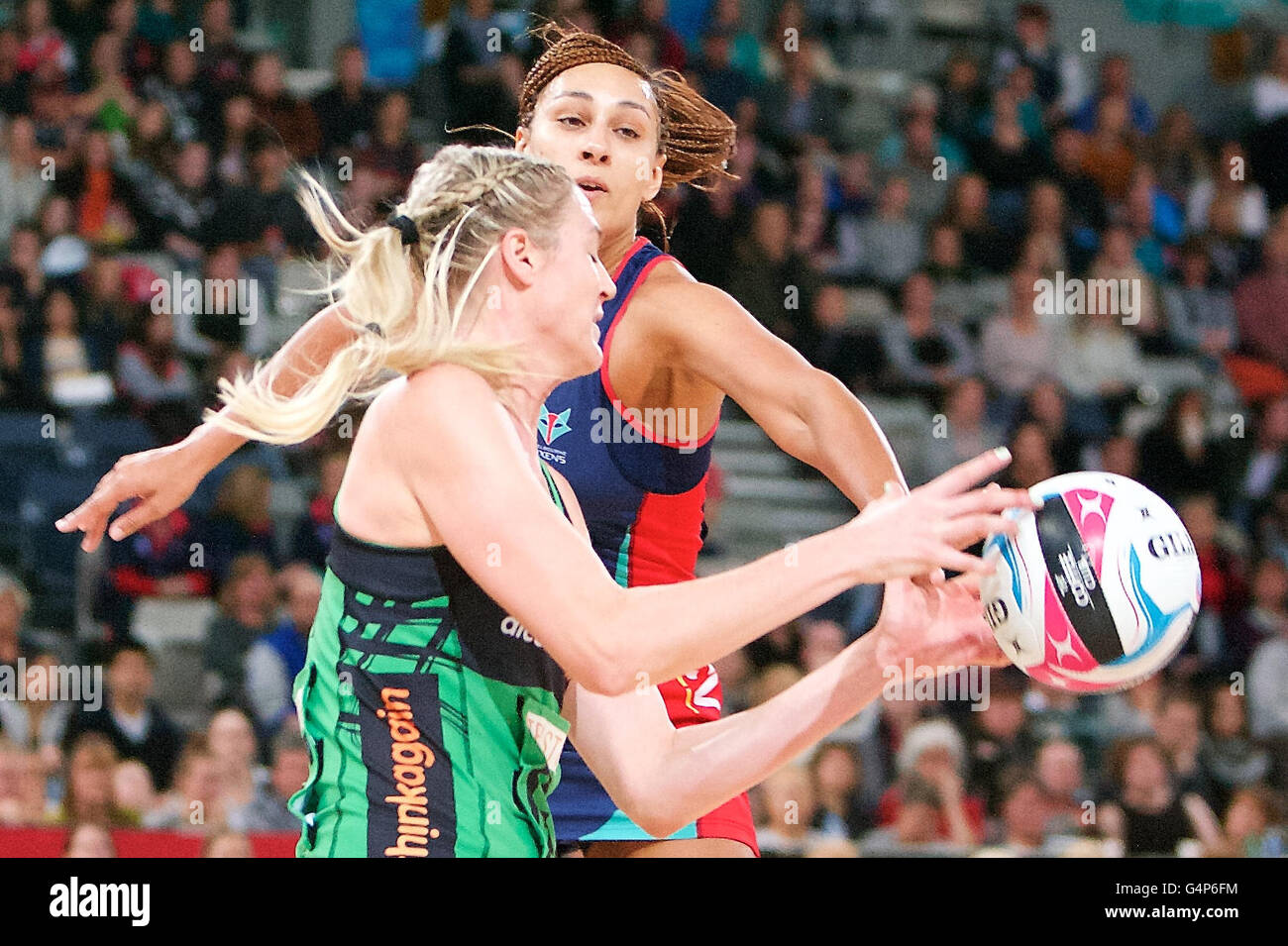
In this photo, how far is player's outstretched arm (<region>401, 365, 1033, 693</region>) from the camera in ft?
6.44

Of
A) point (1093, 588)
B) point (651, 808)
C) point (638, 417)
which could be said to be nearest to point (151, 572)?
point (638, 417)

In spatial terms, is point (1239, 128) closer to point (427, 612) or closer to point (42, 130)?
point (42, 130)

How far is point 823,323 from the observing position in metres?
6.80

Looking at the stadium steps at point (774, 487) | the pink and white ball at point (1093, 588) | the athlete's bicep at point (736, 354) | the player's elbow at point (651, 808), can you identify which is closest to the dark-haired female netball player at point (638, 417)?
the athlete's bicep at point (736, 354)

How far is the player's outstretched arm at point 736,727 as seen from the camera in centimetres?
233

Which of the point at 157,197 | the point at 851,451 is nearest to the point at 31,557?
the point at 157,197

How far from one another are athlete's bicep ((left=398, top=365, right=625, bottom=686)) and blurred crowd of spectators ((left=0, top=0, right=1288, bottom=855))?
3.29 metres

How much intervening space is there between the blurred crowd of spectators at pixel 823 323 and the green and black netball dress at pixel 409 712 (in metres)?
3.17

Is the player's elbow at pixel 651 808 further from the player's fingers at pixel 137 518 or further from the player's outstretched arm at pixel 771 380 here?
the player's fingers at pixel 137 518

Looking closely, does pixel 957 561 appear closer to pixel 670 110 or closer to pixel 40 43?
pixel 670 110

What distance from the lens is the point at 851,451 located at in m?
3.01

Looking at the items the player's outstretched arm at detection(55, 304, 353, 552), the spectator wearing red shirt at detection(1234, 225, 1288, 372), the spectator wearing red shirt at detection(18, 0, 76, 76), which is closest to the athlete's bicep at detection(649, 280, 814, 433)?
the player's outstretched arm at detection(55, 304, 353, 552)

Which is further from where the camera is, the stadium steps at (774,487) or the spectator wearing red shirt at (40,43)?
the spectator wearing red shirt at (40,43)
